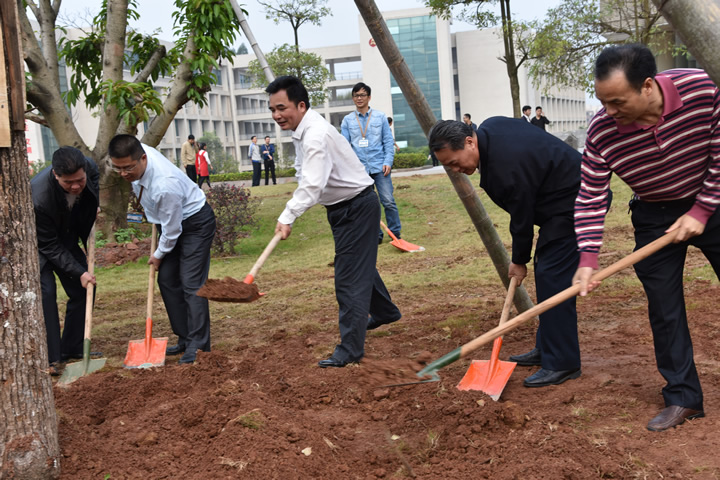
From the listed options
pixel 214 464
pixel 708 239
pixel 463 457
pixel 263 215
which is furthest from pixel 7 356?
pixel 263 215

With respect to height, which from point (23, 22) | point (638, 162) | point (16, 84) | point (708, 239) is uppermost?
point (23, 22)

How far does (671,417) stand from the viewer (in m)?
3.15

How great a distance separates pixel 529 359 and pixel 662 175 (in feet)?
5.88

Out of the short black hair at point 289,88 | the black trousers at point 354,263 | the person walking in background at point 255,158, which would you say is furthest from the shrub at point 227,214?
the person walking in background at point 255,158

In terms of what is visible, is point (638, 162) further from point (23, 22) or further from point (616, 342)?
→ point (23, 22)

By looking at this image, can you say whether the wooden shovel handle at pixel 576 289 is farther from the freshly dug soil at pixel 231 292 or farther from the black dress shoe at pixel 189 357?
the black dress shoe at pixel 189 357

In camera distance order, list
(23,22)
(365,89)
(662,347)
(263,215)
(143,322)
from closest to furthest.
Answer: (662,347)
(143,322)
(365,89)
(23,22)
(263,215)

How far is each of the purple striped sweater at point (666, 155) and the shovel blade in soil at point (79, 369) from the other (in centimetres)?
352

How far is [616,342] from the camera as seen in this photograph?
4.61 m

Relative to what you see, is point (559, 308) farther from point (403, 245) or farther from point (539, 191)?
point (403, 245)

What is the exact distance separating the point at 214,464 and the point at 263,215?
10956 mm

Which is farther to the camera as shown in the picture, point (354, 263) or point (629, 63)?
point (354, 263)

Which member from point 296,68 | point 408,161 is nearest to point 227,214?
point 408,161

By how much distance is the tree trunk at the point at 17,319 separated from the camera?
2781 millimetres
